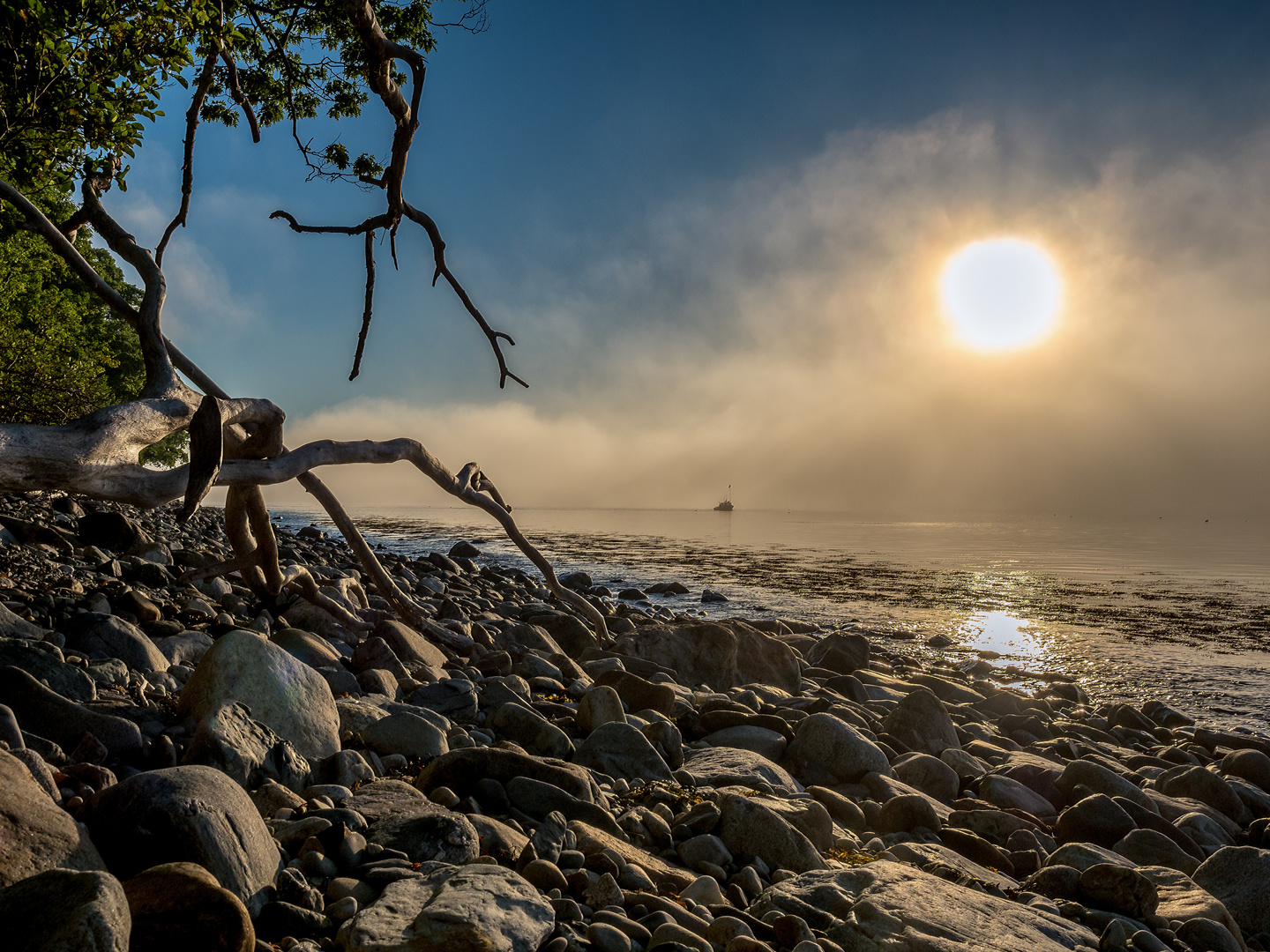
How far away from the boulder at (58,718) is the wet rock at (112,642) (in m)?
1.13

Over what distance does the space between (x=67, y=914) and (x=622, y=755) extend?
10.6 feet

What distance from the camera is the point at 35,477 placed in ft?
9.55

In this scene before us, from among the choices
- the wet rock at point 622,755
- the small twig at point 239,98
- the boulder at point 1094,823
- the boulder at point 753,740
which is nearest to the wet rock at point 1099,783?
the boulder at point 1094,823

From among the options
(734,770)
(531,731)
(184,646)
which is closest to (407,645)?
(184,646)

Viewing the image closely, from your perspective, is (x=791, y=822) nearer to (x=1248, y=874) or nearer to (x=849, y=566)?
(x=1248, y=874)

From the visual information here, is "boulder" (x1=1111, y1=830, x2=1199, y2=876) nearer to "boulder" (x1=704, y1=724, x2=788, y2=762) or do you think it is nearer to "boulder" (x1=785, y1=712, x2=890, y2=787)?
"boulder" (x1=785, y1=712, x2=890, y2=787)

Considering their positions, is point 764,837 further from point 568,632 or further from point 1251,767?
point 1251,767

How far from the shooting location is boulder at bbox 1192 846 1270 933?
14.0ft

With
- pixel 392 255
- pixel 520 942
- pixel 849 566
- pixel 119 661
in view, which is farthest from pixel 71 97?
pixel 849 566

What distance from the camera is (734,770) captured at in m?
4.93

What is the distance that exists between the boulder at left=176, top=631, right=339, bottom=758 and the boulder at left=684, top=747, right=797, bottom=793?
2.35 metres

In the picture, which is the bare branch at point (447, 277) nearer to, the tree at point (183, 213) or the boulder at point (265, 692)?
the tree at point (183, 213)

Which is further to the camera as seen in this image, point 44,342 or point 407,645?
point 44,342

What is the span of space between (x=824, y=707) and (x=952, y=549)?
1742 inches
